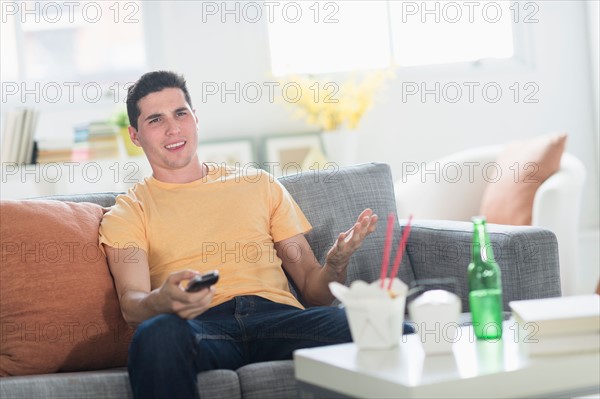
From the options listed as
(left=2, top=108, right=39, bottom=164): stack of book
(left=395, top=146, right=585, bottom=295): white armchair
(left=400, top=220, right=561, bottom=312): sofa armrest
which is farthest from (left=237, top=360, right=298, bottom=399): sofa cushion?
(left=2, top=108, right=39, bottom=164): stack of book

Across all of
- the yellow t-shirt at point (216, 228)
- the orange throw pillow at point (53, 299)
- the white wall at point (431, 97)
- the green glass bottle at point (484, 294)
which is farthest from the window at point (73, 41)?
the green glass bottle at point (484, 294)

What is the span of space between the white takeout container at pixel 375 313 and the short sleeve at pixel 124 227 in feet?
2.29

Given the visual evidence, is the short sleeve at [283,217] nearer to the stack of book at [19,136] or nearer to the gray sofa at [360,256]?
the gray sofa at [360,256]

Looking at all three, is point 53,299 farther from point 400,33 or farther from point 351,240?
point 400,33

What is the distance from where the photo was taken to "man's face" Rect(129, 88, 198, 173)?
2555mm

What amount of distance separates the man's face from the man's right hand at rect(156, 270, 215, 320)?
564mm

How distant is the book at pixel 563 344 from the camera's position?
1754 mm

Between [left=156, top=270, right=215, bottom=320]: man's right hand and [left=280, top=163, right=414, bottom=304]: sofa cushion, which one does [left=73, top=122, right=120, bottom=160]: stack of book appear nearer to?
[left=280, top=163, right=414, bottom=304]: sofa cushion

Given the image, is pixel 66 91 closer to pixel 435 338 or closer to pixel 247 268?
pixel 247 268

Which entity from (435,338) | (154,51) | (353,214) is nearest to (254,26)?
(154,51)

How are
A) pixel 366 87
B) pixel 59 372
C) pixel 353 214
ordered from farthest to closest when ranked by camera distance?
1. pixel 366 87
2. pixel 353 214
3. pixel 59 372

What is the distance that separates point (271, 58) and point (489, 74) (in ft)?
3.72

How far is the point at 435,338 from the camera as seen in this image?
1.79m

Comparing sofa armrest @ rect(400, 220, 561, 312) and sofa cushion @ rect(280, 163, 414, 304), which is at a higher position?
sofa cushion @ rect(280, 163, 414, 304)
